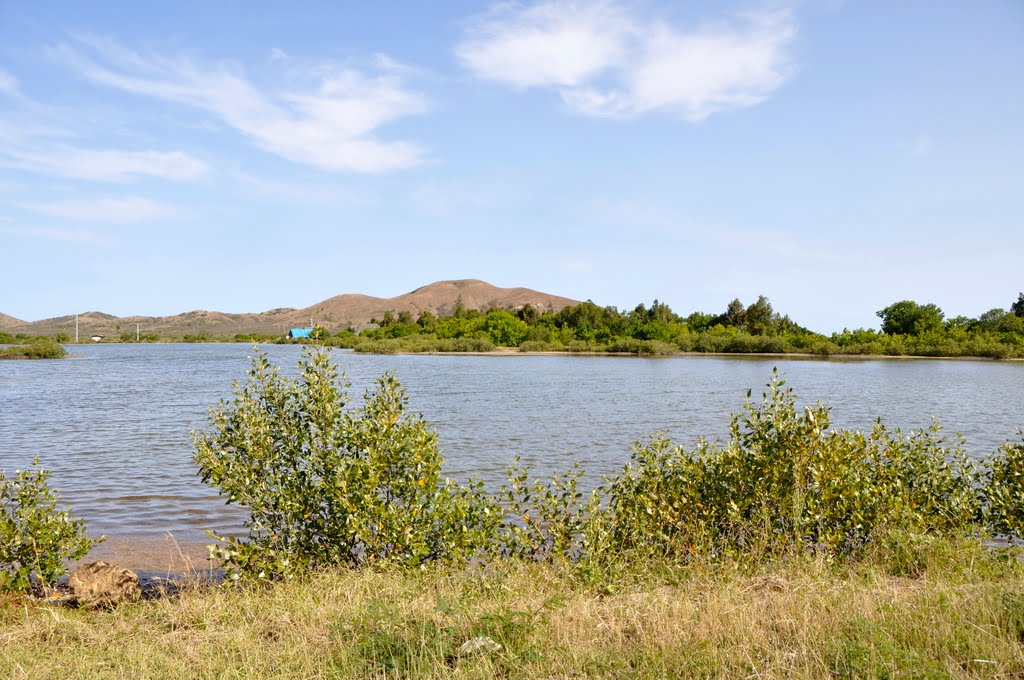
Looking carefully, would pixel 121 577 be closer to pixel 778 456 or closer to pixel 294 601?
pixel 294 601

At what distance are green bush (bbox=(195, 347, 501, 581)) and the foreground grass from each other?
1088mm

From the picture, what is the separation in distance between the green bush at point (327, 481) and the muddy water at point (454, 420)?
172 cm

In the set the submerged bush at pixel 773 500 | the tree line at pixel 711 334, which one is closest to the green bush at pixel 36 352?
the tree line at pixel 711 334

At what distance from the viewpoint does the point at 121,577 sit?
32.4 ft

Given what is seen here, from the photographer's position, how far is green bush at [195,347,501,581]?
968 cm

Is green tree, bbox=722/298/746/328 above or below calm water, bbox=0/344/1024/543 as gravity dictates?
above

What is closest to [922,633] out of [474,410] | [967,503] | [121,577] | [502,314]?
[967,503]

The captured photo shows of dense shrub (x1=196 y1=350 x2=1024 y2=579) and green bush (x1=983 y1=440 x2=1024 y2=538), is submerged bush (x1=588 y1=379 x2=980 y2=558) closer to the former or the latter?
dense shrub (x1=196 y1=350 x2=1024 y2=579)

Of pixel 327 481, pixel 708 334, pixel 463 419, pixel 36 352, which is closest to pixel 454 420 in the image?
pixel 463 419

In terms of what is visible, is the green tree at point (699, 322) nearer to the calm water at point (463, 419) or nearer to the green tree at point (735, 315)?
the green tree at point (735, 315)

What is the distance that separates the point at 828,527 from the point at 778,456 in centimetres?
128

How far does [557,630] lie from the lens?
6.47 metres

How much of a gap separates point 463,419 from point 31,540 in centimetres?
2627

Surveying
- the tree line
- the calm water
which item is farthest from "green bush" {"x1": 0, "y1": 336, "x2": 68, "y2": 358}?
the tree line
